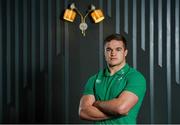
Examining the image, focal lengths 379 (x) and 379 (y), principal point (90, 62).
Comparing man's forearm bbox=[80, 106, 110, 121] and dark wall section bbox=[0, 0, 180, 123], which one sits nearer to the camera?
man's forearm bbox=[80, 106, 110, 121]

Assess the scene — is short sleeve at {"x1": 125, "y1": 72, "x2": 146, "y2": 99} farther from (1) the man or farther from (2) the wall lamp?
(2) the wall lamp

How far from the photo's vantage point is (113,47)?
7.93ft

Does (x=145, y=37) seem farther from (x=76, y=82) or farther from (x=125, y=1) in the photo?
(x=76, y=82)

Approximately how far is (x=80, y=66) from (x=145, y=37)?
A: 2.44ft

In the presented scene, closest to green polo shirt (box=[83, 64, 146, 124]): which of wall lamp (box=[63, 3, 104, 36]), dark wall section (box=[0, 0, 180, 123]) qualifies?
dark wall section (box=[0, 0, 180, 123])

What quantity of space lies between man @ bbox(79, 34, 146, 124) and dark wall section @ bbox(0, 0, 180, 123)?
1.48m

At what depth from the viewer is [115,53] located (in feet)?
7.80

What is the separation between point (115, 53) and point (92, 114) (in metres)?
0.41

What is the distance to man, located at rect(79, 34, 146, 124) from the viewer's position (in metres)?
2.30

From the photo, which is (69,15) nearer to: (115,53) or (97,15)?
(97,15)

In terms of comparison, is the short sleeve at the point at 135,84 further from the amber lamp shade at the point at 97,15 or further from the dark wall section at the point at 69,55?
the amber lamp shade at the point at 97,15

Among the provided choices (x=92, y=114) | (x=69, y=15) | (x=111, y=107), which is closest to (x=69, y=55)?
(x=69, y=15)

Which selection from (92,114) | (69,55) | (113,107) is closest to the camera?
(113,107)

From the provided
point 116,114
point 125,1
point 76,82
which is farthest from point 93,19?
point 116,114
